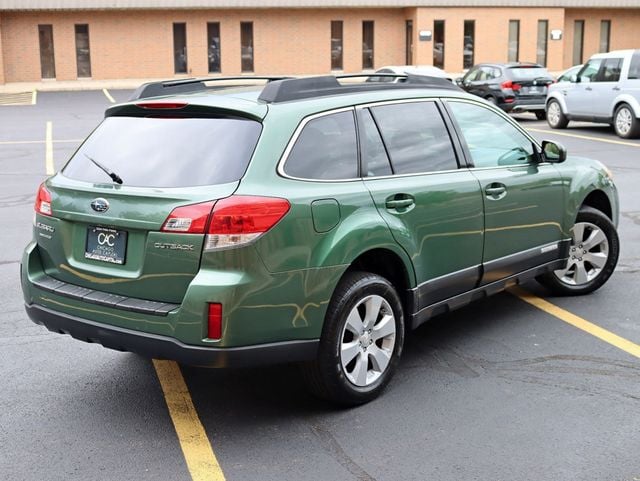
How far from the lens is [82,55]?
40812 millimetres

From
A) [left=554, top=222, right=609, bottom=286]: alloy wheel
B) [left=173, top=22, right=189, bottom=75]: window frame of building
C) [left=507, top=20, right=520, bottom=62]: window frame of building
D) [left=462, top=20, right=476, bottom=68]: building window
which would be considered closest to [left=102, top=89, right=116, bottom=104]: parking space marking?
[left=173, top=22, right=189, bottom=75]: window frame of building

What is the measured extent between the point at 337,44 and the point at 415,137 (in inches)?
1516

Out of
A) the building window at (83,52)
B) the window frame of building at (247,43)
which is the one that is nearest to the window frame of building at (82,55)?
the building window at (83,52)

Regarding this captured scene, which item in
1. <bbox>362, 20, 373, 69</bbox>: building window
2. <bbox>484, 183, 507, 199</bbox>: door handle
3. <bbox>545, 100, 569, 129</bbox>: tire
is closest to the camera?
<bbox>484, 183, 507, 199</bbox>: door handle

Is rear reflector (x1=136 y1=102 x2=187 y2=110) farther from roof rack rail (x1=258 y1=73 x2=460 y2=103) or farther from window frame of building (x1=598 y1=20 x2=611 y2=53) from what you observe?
window frame of building (x1=598 y1=20 x2=611 y2=53)

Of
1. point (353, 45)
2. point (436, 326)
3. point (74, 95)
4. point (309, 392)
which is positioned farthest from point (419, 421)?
point (353, 45)

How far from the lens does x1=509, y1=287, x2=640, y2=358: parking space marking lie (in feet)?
18.2

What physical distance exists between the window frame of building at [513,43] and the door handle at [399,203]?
39.8 meters

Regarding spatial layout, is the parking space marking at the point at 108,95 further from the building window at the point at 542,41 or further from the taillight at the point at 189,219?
the taillight at the point at 189,219

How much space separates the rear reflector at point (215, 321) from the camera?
13.2ft

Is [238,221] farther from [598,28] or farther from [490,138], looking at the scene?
[598,28]

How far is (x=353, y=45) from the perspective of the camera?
140 feet

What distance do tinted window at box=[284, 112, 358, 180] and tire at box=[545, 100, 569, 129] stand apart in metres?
17.2

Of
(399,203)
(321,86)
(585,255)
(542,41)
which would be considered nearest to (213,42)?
(542,41)
